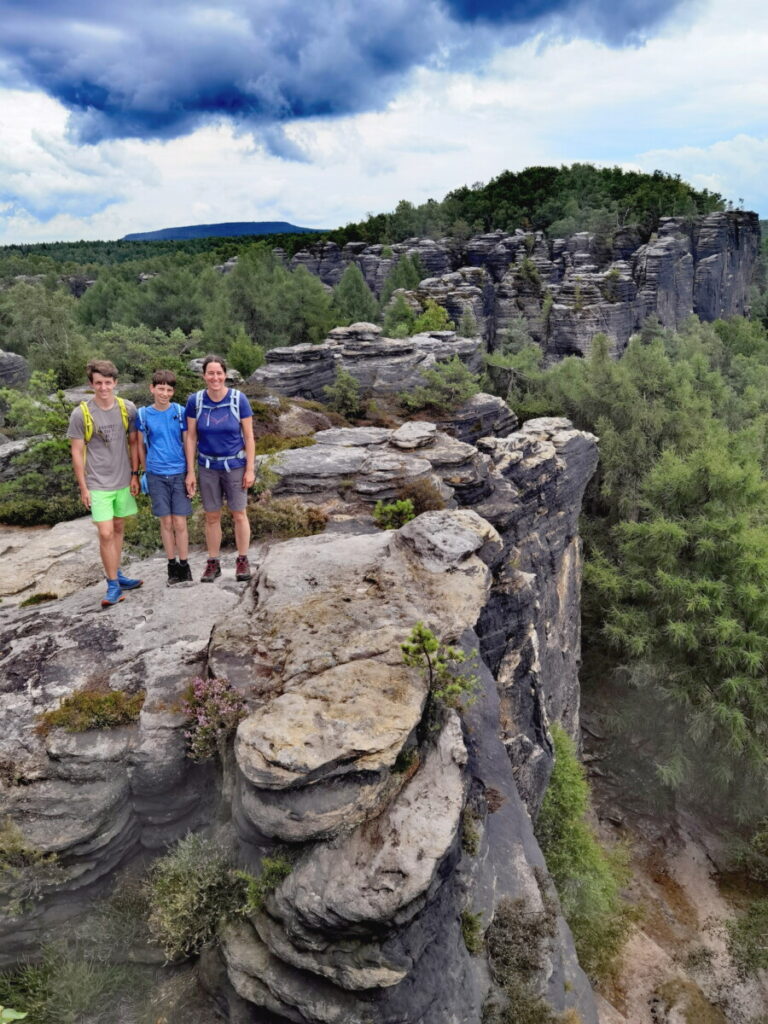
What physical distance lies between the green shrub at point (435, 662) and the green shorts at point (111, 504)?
4545 millimetres

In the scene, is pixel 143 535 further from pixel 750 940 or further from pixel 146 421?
pixel 750 940

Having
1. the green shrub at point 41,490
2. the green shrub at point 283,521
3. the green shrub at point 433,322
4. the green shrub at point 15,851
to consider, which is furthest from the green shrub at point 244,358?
the green shrub at point 15,851

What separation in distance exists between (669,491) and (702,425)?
8210 mm

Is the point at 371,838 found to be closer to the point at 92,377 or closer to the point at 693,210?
the point at 92,377

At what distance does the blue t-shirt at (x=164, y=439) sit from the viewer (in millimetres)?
8500

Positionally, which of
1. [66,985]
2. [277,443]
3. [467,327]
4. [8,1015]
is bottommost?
[66,985]

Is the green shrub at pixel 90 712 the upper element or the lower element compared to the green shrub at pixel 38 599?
lower

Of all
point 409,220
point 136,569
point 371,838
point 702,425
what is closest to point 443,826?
point 371,838

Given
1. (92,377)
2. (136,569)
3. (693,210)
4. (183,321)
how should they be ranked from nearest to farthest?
(92,377) < (136,569) < (183,321) < (693,210)

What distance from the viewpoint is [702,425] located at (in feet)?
96.0

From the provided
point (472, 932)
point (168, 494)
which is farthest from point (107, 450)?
point (472, 932)

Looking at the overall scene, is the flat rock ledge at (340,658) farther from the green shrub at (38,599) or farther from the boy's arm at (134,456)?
the green shrub at (38,599)

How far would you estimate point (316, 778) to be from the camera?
19.8 ft

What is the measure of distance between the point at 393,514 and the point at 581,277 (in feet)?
187
